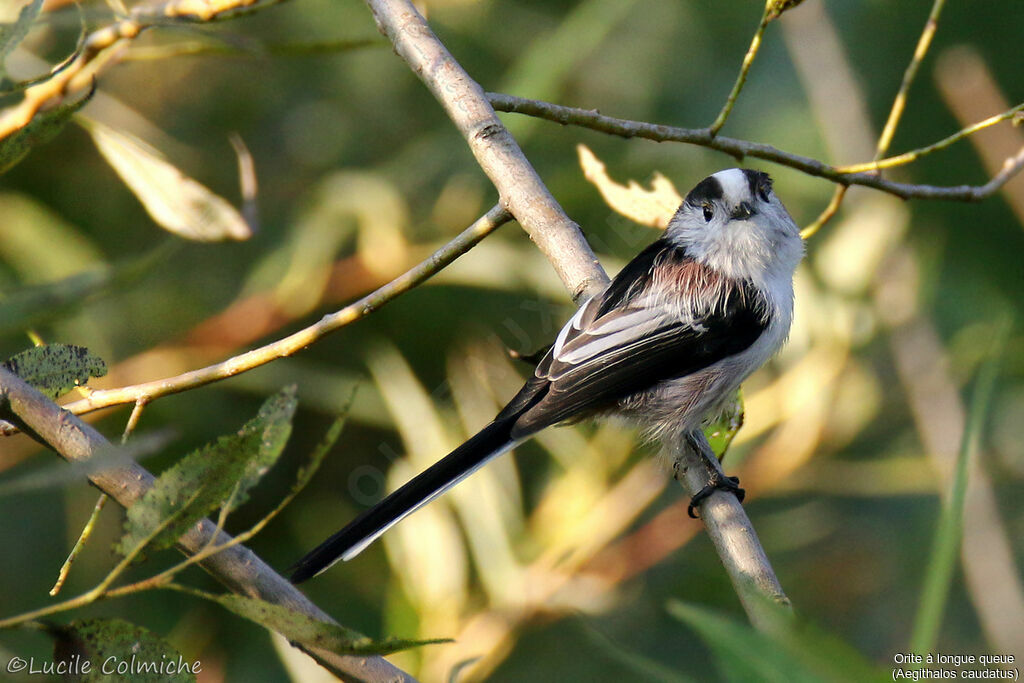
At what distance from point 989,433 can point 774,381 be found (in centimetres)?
94

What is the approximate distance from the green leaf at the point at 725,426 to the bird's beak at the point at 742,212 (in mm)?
340

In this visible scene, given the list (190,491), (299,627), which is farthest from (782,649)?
(190,491)

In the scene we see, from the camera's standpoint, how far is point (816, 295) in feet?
7.69

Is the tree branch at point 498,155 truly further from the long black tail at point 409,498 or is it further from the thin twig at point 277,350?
the long black tail at point 409,498

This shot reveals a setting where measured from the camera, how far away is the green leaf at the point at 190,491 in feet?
2.63

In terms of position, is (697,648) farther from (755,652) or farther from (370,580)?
(755,652)

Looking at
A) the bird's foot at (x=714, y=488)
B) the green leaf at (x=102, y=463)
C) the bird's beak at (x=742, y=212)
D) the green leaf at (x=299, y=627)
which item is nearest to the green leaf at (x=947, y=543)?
the green leaf at (x=299, y=627)

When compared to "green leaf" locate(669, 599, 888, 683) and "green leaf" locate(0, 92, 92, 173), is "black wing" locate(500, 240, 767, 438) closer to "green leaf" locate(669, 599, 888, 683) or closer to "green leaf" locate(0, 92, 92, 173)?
"green leaf" locate(0, 92, 92, 173)

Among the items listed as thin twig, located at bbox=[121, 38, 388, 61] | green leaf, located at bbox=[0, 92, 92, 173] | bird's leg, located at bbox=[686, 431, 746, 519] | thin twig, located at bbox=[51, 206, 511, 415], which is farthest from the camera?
thin twig, located at bbox=[121, 38, 388, 61]

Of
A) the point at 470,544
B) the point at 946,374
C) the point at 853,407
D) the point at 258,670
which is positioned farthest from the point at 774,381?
the point at 258,670

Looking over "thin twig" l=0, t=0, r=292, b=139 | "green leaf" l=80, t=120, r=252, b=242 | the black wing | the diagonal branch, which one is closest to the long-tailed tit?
the black wing

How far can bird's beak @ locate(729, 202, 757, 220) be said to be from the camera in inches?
74.7

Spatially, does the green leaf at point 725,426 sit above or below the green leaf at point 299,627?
below

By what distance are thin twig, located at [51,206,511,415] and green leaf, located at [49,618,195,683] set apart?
300 mm
